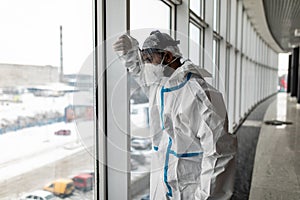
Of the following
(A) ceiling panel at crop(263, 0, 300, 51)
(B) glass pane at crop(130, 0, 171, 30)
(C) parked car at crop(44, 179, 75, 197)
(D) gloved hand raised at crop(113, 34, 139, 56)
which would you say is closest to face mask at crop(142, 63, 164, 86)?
(D) gloved hand raised at crop(113, 34, 139, 56)

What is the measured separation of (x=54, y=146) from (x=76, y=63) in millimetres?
450

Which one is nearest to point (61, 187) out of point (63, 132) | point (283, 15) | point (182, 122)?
point (63, 132)

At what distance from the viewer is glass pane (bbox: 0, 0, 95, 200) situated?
1270 millimetres

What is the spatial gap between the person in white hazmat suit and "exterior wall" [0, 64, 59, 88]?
0.36m

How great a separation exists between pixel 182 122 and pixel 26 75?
79 cm

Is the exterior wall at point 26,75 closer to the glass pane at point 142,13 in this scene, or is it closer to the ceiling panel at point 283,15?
the glass pane at point 142,13

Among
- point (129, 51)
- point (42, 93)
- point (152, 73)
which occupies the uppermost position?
point (129, 51)

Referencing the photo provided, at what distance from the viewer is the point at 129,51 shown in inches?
59.2

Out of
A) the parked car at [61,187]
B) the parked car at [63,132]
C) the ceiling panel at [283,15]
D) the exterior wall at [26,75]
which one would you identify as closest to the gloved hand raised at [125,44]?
the exterior wall at [26,75]

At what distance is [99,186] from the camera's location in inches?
83.1

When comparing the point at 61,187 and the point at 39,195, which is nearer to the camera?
the point at 39,195

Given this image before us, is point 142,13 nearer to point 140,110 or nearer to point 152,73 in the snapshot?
point 152,73

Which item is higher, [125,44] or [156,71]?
[125,44]

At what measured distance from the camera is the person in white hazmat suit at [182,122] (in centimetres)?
144
